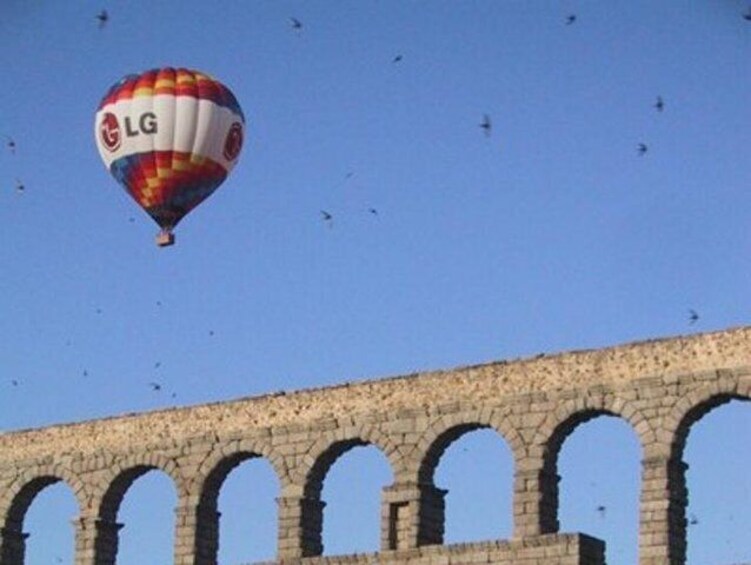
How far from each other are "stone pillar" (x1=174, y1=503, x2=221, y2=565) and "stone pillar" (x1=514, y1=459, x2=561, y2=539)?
311 inches

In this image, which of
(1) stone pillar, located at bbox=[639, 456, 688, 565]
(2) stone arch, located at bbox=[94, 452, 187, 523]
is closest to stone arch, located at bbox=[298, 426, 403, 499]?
(2) stone arch, located at bbox=[94, 452, 187, 523]

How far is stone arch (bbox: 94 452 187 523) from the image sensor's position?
6919 cm

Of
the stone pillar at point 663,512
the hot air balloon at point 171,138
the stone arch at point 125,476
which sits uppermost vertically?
the hot air balloon at point 171,138

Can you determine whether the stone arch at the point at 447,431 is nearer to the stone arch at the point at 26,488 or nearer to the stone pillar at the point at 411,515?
the stone pillar at the point at 411,515

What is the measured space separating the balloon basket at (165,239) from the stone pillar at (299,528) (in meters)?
5.94

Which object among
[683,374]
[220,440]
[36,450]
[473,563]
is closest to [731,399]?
[683,374]

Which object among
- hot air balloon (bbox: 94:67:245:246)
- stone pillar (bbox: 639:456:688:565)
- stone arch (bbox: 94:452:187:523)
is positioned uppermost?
hot air balloon (bbox: 94:67:245:246)

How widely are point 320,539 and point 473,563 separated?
196 inches

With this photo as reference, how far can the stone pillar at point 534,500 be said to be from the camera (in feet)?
209

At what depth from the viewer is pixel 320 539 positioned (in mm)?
67438

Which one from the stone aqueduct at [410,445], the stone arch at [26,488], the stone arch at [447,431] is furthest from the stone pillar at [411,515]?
the stone arch at [26,488]

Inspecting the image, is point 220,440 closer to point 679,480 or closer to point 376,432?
point 376,432

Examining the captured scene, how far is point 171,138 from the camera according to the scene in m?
68.4

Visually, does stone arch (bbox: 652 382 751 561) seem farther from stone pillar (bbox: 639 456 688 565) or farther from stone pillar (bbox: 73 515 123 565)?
stone pillar (bbox: 73 515 123 565)
